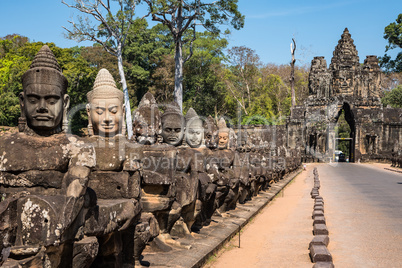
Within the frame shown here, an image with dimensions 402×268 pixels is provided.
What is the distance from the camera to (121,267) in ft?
16.4

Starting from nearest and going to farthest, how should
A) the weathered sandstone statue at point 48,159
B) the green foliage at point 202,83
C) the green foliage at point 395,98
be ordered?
the weathered sandstone statue at point 48,159 < the green foliage at point 202,83 < the green foliage at point 395,98

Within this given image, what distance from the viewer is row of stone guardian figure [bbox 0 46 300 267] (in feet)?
11.0

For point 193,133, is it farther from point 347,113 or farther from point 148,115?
point 347,113

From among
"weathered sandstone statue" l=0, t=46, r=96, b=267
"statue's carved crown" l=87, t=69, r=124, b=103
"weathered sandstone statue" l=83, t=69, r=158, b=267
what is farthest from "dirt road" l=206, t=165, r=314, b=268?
"weathered sandstone statue" l=0, t=46, r=96, b=267

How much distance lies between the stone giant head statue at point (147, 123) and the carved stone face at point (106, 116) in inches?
78.4

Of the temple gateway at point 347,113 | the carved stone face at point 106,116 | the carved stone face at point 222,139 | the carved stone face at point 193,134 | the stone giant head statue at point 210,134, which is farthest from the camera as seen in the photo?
the temple gateway at point 347,113

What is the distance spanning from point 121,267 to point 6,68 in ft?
104

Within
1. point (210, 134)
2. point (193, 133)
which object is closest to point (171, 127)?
point (193, 133)

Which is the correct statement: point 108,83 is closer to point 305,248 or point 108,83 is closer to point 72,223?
point 72,223

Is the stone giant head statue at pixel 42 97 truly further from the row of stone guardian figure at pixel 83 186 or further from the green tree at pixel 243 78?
the green tree at pixel 243 78

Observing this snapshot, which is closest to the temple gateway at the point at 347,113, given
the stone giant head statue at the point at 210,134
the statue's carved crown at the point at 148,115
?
the stone giant head statue at the point at 210,134

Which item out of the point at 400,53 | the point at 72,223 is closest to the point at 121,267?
the point at 72,223

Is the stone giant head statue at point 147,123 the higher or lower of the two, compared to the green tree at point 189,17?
lower

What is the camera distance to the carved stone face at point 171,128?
8766 mm
